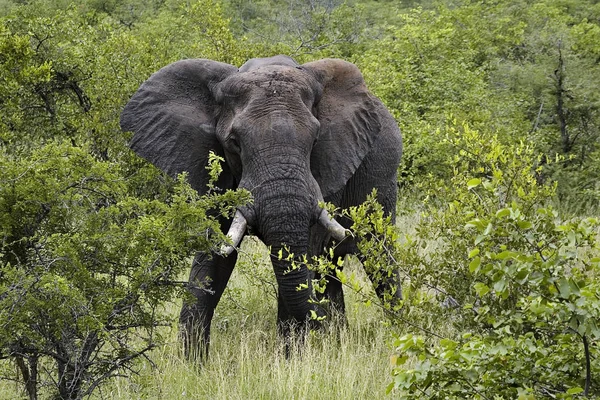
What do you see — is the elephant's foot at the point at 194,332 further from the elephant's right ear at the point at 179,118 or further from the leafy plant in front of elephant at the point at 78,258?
the leafy plant in front of elephant at the point at 78,258

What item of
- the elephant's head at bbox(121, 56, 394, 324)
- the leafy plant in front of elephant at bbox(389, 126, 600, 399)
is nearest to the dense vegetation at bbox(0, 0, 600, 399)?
the leafy plant in front of elephant at bbox(389, 126, 600, 399)

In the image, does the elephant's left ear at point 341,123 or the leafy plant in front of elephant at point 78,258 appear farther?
the elephant's left ear at point 341,123

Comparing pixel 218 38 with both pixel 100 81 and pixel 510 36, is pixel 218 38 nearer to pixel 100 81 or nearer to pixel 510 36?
pixel 100 81

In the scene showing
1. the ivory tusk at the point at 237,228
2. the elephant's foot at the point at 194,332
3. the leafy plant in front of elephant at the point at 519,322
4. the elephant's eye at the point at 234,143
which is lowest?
the leafy plant in front of elephant at the point at 519,322

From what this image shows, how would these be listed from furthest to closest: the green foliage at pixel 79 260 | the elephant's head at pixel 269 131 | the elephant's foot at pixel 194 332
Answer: the elephant's foot at pixel 194 332
the elephant's head at pixel 269 131
the green foliage at pixel 79 260

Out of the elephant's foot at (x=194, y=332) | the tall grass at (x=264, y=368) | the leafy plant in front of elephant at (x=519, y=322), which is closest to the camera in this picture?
the leafy plant in front of elephant at (x=519, y=322)

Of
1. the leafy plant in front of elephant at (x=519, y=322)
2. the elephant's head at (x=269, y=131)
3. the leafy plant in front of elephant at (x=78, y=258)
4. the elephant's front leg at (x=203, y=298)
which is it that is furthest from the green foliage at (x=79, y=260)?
the elephant's front leg at (x=203, y=298)

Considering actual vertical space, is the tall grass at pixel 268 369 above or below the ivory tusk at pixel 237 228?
below

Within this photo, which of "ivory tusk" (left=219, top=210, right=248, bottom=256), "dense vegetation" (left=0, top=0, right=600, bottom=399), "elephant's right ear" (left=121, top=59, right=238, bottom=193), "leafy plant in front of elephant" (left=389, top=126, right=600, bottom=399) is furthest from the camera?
"elephant's right ear" (left=121, top=59, right=238, bottom=193)

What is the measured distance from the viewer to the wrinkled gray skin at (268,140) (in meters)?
6.99

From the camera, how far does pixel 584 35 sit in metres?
29.8

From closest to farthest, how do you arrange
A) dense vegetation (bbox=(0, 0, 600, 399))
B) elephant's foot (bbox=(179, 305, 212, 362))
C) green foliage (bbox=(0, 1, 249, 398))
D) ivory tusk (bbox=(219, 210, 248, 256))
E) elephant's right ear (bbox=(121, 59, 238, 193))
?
dense vegetation (bbox=(0, 0, 600, 399)), green foliage (bbox=(0, 1, 249, 398)), ivory tusk (bbox=(219, 210, 248, 256)), elephant's foot (bbox=(179, 305, 212, 362)), elephant's right ear (bbox=(121, 59, 238, 193))

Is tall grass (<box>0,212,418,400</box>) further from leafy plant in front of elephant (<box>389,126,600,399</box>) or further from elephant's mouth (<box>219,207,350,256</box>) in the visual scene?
leafy plant in front of elephant (<box>389,126,600,399</box>)

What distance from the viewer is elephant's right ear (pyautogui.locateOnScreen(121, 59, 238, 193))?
25.2 ft
